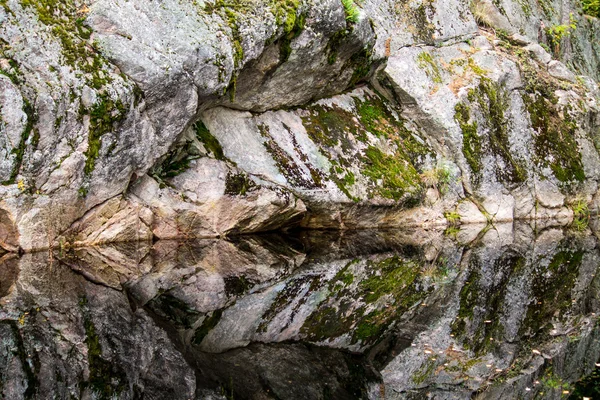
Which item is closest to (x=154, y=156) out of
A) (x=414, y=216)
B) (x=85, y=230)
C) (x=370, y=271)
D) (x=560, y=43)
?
(x=85, y=230)

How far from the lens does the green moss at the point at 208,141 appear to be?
13.1m

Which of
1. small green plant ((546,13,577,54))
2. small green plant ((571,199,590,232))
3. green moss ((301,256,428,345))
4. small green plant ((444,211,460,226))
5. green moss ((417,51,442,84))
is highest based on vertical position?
small green plant ((546,13,577,54))

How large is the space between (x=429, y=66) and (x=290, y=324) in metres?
12.1

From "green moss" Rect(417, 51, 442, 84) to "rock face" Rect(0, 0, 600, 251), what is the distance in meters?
0.05

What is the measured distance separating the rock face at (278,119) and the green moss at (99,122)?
0.02 m

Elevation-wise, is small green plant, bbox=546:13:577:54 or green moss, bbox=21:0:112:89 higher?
small green plant, bbox=546:13:577:54

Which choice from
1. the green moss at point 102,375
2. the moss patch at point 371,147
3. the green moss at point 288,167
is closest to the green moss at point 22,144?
the green moss at point 102,375

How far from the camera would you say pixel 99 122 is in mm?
10648

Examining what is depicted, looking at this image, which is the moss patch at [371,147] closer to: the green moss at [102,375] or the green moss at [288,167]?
the green moss at [288,167]

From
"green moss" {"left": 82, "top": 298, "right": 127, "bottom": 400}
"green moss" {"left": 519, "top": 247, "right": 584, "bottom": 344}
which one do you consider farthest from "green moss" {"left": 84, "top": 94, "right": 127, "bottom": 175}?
"green moss" {"left": 519, "top": 247, "right": 584, "bottom": 344}

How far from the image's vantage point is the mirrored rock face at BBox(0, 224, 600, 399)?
5297mm

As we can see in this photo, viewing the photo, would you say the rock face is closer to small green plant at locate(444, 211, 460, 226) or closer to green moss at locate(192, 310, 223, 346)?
small green plant at locate(444, 211, 460, 226)

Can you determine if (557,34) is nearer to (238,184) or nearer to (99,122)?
(238,184)

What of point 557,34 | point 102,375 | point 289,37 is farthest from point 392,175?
point 557,34
